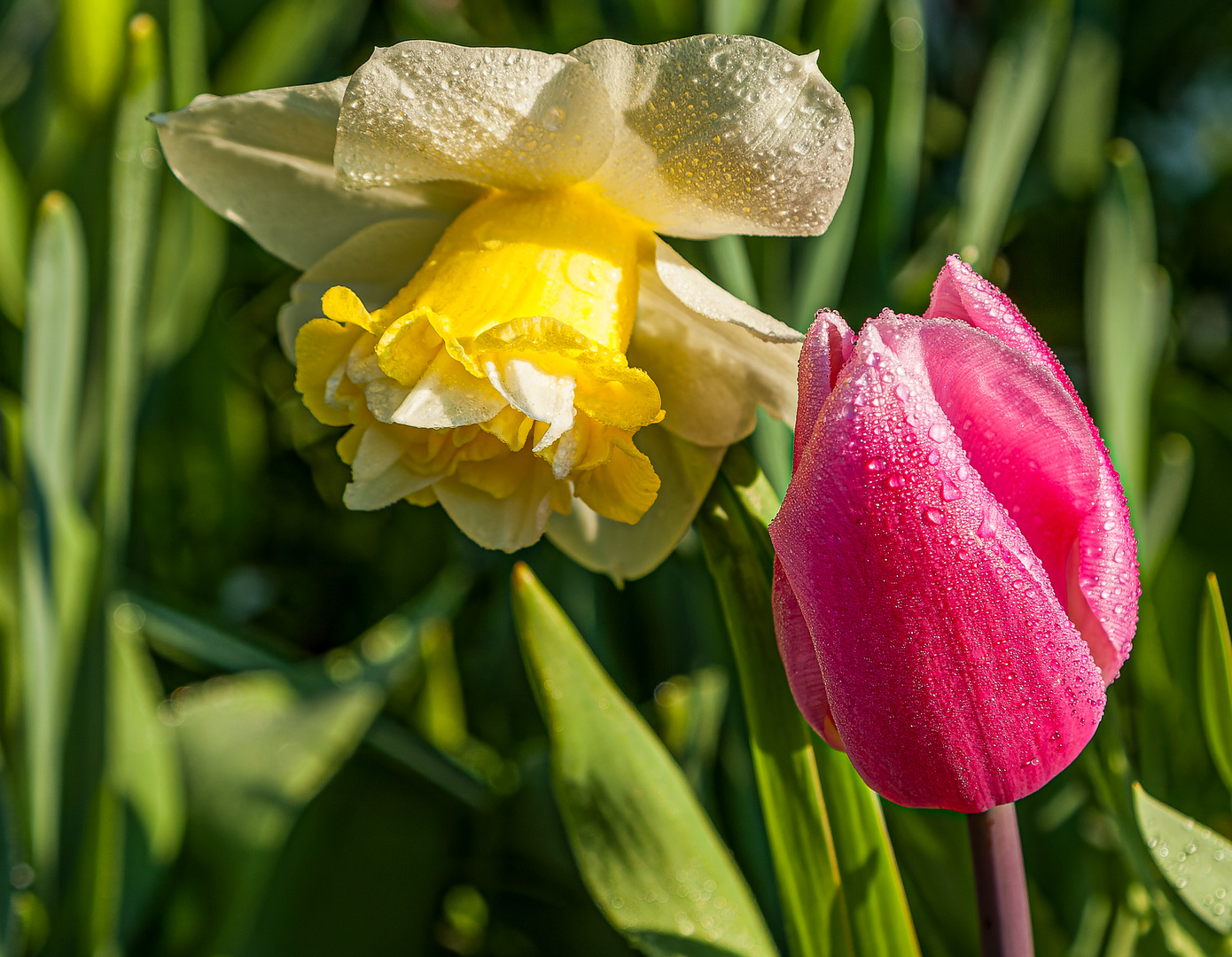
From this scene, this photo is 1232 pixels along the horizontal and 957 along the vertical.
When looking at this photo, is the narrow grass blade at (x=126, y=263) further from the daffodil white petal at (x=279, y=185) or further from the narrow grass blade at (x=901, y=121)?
the narrow grass blade at (x=901, y=121)

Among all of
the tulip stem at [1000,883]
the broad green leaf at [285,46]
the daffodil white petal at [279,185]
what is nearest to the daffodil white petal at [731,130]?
the daffodil white petal at [279,185]

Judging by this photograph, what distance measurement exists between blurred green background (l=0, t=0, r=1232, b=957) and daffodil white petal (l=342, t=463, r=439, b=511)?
14 centimetres

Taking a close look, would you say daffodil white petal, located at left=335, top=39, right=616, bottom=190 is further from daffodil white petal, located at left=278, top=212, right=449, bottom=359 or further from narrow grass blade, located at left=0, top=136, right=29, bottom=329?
narrow grass blade, located at left=0, top=136, right=29, bottom=329

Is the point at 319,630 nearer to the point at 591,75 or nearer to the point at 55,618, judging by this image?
the point at 55,618

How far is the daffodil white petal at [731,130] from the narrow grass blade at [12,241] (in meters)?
0.68

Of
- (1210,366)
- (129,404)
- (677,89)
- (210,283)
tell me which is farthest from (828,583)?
(1210,366)

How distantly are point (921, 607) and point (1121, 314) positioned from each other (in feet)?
1.50

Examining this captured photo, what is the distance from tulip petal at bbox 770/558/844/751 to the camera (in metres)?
0.32

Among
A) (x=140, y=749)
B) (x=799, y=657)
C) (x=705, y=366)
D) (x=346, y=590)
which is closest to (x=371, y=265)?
(x=705, y=366)

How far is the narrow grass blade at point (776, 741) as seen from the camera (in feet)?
1.25

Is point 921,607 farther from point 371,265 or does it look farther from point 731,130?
point 371,265

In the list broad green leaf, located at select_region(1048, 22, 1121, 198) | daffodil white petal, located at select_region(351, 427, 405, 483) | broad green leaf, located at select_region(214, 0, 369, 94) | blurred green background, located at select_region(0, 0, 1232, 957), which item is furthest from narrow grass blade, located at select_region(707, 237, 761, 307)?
broad green leaf, located at select_region(1048, 22, 1121, 198)

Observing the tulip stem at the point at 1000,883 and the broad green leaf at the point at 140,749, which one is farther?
the broad green leaf at the point at 140,749

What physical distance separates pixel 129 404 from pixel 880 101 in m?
0.56
